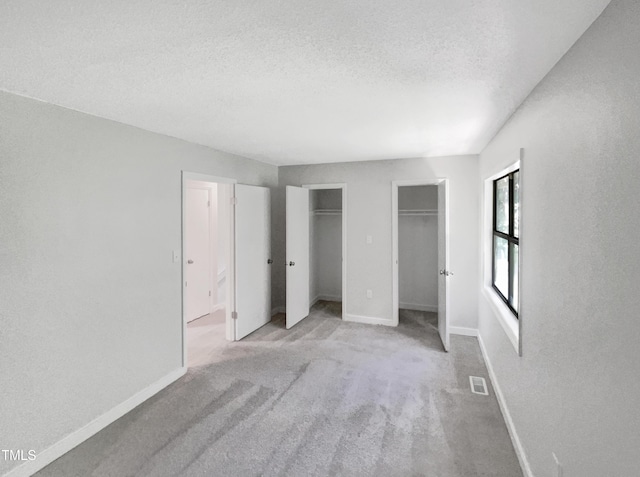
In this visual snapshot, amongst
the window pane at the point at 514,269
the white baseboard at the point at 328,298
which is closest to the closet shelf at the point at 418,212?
the white baseboard at the point at 328,298

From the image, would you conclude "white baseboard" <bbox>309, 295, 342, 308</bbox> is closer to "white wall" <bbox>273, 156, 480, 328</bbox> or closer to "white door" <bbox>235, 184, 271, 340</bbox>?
"white wall" <bbox>273, 156, 480, 328</bbox>

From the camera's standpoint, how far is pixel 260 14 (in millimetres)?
1172

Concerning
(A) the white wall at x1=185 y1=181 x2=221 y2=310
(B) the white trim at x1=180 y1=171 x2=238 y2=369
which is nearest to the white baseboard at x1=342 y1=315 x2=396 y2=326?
(B) the white trim at x1=180 y1=171 x2=238 y2=369

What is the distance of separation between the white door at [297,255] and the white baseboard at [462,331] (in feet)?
6.63

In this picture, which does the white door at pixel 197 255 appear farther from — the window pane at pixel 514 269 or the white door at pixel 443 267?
the window pane at pixel 514 269

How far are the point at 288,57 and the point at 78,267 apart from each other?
6.47ft

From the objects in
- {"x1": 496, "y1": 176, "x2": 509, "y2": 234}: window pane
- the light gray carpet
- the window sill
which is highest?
{"x1": 496, "y1": 176, "x2": 509, "y2": 234}: window pane

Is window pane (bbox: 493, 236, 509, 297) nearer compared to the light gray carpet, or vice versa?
the light gray carpet

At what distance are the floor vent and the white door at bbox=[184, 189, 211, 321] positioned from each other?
3686 millimetres

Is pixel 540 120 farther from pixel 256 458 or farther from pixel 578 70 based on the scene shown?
pixel 256 458

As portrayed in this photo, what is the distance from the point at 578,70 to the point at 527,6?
0.41 meters

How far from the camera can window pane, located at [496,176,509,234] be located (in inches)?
117

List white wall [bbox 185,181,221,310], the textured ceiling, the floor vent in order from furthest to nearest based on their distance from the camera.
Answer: white wall [bbox 185,181,221,310]
the floor vent
the textured ceiling

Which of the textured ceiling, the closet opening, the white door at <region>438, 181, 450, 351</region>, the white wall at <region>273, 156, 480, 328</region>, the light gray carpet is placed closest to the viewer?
the textured ceiling
